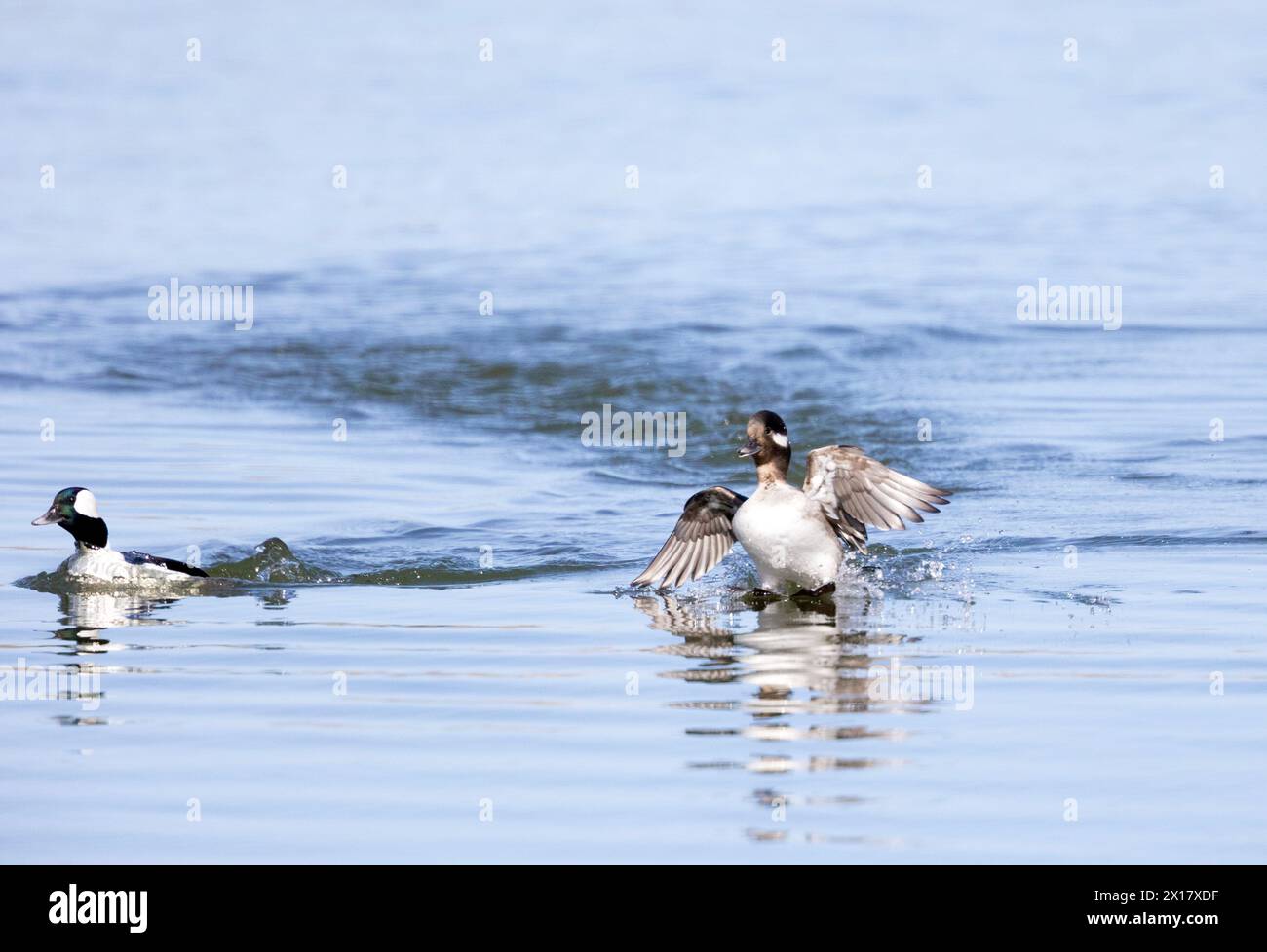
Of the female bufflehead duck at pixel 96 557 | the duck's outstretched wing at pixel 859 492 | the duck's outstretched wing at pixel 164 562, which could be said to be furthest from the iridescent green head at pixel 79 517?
the duck's outstretched wing at pixel 859 492

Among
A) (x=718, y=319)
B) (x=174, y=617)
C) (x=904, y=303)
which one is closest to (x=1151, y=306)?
(x=904, y=303)

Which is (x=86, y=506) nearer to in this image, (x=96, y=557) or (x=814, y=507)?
(x=96, y=557)

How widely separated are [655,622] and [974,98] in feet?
99.0

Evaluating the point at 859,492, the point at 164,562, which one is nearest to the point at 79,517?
the point at 164,562

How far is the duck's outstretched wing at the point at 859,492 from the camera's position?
10.6 meters

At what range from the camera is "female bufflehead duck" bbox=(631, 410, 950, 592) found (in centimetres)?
1051

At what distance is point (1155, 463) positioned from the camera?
14.4 metres

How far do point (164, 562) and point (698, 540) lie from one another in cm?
→ 316

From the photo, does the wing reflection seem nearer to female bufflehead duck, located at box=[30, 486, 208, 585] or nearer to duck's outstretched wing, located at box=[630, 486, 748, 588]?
duck's outstretched wing, located at box=[630, 486, 748, 588]

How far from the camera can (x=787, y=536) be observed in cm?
1048

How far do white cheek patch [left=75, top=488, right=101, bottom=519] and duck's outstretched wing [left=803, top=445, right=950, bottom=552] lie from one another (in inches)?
165

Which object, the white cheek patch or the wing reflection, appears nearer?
the wing reflection

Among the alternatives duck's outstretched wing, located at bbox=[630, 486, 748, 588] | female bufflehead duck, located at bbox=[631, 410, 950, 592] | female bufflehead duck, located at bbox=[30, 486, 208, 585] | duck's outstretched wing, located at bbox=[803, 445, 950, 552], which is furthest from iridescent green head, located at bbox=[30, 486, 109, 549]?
duck's outstretched wing, located at bbox=[803, 445, 950, 552]

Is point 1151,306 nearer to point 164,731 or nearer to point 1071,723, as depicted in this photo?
point 1071,723
